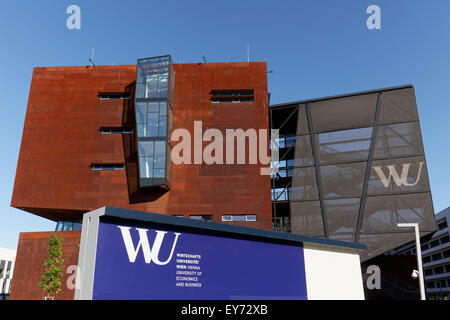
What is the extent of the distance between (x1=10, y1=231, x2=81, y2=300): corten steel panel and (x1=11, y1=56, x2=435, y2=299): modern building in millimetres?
128

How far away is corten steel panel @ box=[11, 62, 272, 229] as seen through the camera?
42250mm

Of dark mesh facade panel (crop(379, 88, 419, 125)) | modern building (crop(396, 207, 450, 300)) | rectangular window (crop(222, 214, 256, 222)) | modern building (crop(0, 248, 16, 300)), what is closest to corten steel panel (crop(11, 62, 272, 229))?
rectangular window (crop(222, 214, 256, 222))

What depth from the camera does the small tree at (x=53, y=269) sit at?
3756 centimetres

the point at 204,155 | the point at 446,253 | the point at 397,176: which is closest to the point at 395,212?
the point at 397,176

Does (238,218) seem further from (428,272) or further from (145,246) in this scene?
(428,272)

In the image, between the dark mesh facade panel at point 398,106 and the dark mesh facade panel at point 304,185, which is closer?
the dark mesh facade panel at point 398,106

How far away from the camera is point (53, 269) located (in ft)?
123

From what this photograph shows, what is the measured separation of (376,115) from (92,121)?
33452mm

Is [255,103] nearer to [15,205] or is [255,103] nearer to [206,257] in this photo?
[15,205]

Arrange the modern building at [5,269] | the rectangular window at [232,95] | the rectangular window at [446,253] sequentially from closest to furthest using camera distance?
the rectangular window at [232,95], the rectangular window at [446,253], the modern building at [5,269]

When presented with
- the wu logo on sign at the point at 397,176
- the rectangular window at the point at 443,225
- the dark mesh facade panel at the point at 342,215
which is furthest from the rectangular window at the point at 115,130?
the rectangular window at the point at 443,225

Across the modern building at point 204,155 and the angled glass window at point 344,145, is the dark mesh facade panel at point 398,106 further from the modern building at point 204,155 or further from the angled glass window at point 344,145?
the angled glass window at point 344,145

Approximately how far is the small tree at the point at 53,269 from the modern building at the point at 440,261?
95.7 meters

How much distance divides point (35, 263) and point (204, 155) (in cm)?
2153
